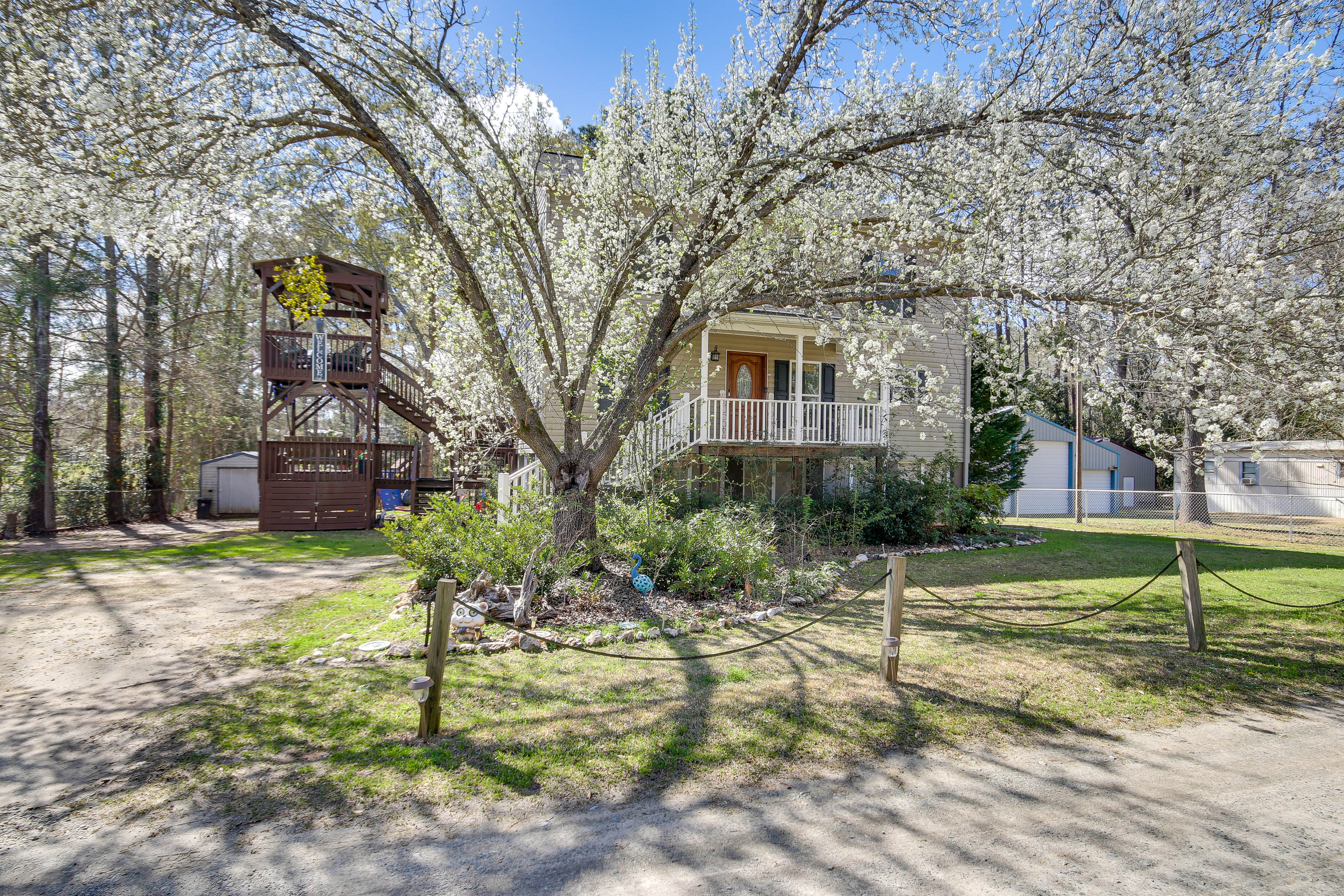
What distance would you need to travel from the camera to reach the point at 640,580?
278 inches

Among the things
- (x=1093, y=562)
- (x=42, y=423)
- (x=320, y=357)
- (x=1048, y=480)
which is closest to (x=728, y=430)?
(x=1093, y=562)

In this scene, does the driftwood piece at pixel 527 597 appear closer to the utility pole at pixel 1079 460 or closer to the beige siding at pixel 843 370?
the beige siding at pixel 843 370

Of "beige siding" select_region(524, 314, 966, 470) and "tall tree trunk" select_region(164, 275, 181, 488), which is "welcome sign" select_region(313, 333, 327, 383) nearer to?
"tall tree trunk" select_region(164, 275, 181, 488)

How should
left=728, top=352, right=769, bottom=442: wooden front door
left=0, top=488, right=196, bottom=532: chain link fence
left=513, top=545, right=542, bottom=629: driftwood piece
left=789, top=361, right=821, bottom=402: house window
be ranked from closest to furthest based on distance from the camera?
left=513, top=545, right=542, bottom=629: driftwood piece
left=0, top=488, right=196, bottom=532: chain link fence
left=728, top=352, right=769, bottom=442: wooden front door
left=789, top=361, right=821, bottom=402: house window

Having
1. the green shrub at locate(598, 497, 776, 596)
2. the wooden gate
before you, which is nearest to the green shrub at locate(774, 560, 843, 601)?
the green shrub at locate(598, 497, 776, 596)

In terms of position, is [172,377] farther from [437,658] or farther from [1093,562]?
[1093,562]

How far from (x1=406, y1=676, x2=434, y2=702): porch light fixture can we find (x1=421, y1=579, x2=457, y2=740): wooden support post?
0.07ft

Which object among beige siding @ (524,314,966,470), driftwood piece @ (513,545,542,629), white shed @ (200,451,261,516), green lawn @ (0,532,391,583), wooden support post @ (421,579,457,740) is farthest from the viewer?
white shed @ (200,451,261,516)

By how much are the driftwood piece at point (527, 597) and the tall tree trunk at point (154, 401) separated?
46.3 ft

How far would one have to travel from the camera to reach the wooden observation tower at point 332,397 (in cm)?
1428

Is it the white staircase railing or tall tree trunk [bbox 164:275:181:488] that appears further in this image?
tall tree trunk [bbox 164:275:181:488]

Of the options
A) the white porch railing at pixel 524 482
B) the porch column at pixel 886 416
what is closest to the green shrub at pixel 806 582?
the white porch railing at pixel 524 482

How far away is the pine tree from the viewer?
742 inches

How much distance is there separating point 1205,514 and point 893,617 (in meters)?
18.4
